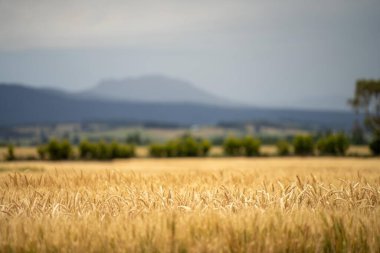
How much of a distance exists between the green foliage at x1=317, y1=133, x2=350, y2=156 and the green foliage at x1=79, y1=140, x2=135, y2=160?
38.4 meters

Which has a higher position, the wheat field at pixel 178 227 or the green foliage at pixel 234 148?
the wheat field at pixel 178 227

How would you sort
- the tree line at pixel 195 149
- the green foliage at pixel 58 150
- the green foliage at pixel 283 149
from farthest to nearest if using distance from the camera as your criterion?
the green foliage at pixel 58 150 → the green foliage at pixel 283 149 → the tree line at pixel 195 149

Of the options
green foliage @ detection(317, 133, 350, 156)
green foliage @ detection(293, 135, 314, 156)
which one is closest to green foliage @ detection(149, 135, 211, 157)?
green foliage @ detection(293, 135, 314, 156)

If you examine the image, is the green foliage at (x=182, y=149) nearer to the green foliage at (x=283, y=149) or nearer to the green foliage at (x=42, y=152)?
the green foliage at (x=283, y=149)

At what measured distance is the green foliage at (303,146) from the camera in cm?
9601

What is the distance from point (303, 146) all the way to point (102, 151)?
4005 centimetres

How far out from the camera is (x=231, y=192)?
8.03m

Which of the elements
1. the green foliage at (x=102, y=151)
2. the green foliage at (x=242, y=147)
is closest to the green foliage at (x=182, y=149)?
the green foliage at (x=242, y=147)

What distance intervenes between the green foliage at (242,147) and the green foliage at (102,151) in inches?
801

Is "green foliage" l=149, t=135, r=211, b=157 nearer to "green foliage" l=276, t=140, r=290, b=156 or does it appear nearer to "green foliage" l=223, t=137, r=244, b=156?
"green foliage" l=223, t=137, r=244, b=156

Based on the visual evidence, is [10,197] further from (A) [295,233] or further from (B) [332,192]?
(B) [332,192]

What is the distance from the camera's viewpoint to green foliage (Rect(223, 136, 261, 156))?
9756 cm

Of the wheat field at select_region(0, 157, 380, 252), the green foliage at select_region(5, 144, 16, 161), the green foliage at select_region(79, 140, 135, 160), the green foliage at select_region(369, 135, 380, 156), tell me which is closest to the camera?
the wheat field at select_region(0, 157, 380, 252)

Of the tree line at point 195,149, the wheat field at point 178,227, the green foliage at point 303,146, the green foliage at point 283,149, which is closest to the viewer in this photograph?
the wheat field at point 178,227
